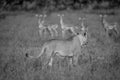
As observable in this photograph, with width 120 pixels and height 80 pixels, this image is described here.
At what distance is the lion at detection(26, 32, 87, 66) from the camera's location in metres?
7.12

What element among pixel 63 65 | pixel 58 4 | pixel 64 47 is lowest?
pixel 63 65

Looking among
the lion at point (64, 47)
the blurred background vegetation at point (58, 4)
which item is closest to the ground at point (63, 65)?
the lion at point (64, 47)

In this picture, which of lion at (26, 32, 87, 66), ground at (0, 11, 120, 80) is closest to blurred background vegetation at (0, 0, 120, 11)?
ground at (0, 11, 120, 80)

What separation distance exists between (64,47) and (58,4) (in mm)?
32289

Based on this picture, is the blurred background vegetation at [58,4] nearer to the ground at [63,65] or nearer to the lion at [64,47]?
the ground at [63,65]

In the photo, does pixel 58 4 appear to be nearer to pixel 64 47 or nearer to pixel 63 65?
pixel 63 65

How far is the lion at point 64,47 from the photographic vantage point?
7121mm

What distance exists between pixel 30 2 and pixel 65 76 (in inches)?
1291

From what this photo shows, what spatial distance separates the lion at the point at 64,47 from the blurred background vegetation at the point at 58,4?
91.4ft

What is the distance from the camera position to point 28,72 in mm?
6863

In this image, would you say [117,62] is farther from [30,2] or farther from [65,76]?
[30,2]

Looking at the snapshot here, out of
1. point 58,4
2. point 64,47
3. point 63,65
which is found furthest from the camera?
point 58,4

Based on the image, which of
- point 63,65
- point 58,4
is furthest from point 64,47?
→ point 58,4

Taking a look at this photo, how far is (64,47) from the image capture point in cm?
732
